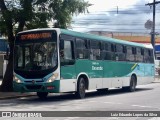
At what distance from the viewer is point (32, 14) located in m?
21.3

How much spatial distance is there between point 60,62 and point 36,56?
→ 1136 millimetres

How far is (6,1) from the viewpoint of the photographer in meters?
22.1

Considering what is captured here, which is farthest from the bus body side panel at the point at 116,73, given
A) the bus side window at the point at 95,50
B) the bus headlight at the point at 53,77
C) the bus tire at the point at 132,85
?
the bus headlight at the point at 53,77

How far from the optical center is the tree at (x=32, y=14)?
21.1m

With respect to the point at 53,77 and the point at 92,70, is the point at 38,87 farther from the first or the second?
the point at 92,70

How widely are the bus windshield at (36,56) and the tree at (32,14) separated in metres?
3.48

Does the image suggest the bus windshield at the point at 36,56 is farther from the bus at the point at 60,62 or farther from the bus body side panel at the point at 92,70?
the bus body side panel at the point at 92,70

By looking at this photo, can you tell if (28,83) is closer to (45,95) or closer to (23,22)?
(45,95)

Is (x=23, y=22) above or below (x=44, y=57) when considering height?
above

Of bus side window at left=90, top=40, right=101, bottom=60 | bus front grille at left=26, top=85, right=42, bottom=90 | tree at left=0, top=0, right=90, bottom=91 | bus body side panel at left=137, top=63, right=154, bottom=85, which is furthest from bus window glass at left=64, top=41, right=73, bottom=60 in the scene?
bus body side panel at left=137, top=63, right=154, bottom=85

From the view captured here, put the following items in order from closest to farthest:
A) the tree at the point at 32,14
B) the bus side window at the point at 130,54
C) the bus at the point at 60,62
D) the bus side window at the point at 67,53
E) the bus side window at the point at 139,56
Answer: the bus at the point at 60,62
the bus side window at the point at 67,53
the tree at the point at 32,14
the bus side window at the point at 130,54
the bus side window at the point at 139,56

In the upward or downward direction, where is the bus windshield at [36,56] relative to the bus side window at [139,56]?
upward

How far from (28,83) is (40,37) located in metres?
2.12

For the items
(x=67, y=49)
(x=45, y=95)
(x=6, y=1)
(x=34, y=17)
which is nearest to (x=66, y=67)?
(x=67, y=49)
